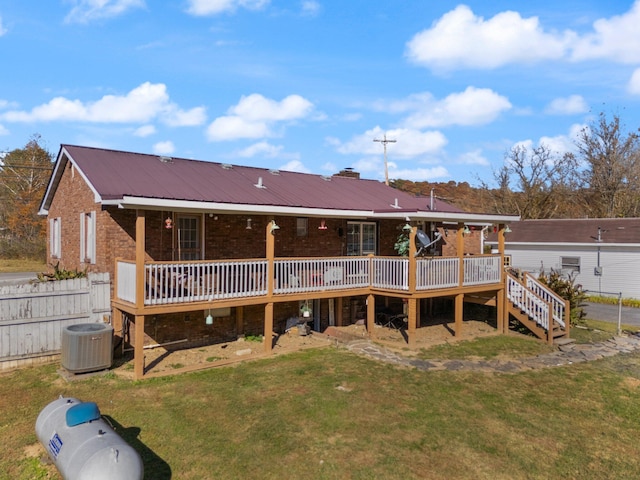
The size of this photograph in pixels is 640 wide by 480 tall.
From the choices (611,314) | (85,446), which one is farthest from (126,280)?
(611,314)

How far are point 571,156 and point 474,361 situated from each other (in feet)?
125

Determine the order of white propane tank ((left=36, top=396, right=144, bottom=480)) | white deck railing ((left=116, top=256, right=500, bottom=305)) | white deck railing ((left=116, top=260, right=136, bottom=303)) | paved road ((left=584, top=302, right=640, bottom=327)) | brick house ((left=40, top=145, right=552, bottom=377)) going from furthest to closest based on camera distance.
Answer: paved road ((left=584, top=302, right=640, bottom=327)) < brick house ((left=40, top=145, right=552, bottom=377)) < white deck railing ((left=116, top=256, right=500, bottom=305)) < white deck railing ((left=116, top=260, right=136, bottom=303)) < white propane tank ((left=36, top=396, right=144, bottom=480))

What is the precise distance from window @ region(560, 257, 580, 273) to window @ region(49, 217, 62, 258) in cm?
2594

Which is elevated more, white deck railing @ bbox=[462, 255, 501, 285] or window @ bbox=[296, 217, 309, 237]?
window @ bbox=[296, 217, 309, 237]

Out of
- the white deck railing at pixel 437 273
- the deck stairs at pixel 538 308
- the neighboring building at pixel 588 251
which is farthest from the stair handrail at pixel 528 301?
the neighboring building at pixel 588 251

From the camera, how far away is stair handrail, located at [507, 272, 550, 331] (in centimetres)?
1497

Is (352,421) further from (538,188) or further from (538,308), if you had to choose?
(538,188)

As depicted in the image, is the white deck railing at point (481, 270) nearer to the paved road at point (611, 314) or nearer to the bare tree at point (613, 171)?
the paved road at point (611, 314)

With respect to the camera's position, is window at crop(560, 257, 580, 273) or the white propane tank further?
window at crop(560, 257, 580, 273)

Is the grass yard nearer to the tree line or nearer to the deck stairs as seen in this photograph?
the deck stairs

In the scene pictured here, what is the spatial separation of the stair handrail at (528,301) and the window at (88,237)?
44.3 feet

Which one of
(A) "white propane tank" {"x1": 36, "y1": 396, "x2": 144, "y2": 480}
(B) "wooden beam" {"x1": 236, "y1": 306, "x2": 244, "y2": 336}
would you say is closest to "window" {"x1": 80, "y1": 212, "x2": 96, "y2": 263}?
(B) "wooden beam" {"x1": 236, "y1": 306, "x2": 244, "y2": 336}

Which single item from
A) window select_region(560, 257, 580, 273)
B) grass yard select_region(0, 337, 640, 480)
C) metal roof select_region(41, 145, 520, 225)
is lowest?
grass yard select_region(0, 337, 640, 480)

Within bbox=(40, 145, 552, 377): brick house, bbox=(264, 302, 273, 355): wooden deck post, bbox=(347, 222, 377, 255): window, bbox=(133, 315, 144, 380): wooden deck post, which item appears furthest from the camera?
bbox=(347, 222, 377, 255): window
